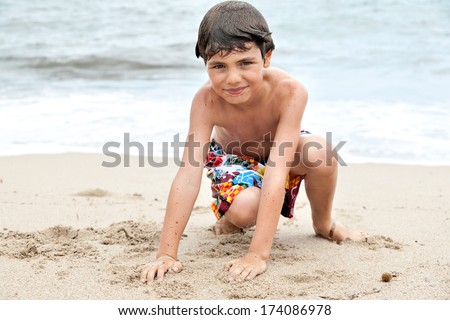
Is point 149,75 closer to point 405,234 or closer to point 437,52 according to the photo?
point 437,52

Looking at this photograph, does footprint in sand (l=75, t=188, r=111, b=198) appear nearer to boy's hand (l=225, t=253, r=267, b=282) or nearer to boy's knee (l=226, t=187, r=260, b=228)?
boy's knee (l=226, t=187, r=260, b=228)

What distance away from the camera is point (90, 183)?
14.0 ft

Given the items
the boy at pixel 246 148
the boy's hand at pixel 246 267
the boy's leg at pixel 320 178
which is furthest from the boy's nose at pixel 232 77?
the boy's hand at pixel 246 267

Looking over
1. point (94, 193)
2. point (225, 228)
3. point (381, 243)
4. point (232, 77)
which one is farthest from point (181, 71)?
point (232, 77)

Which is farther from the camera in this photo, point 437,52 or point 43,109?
point 437,52

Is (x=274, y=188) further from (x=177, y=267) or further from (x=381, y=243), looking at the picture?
(x=381, y=243)

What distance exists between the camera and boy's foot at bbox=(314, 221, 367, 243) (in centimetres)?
315

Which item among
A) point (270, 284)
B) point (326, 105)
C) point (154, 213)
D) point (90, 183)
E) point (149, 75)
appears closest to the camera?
point (270, 284)

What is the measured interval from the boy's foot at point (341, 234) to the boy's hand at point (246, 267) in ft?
2.00

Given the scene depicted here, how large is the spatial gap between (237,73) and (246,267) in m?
0.79

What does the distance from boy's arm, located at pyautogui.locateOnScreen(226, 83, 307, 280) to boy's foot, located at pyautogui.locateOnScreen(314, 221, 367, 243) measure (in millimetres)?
546

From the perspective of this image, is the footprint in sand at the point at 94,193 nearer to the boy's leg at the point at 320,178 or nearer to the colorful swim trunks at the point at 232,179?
the colorful swim trunks at the point at 232,179

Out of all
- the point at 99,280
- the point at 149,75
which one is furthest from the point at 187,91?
the point at 99,280
